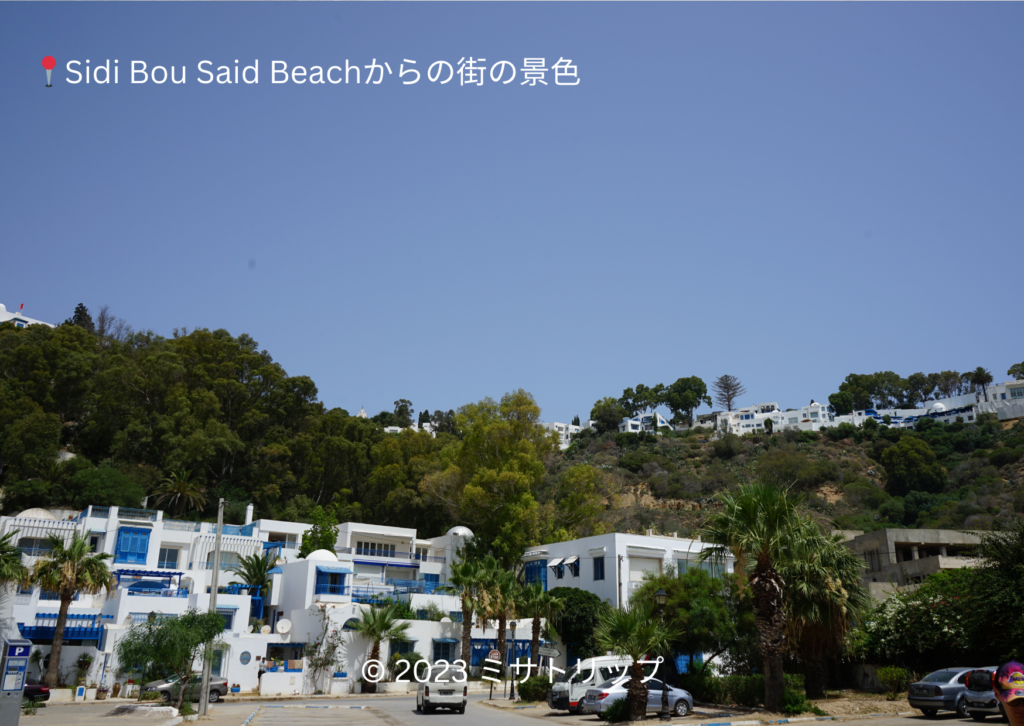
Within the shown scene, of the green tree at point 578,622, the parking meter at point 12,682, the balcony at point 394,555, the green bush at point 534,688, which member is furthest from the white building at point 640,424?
the parking meter at point 12,682

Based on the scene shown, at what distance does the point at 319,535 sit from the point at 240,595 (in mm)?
12938

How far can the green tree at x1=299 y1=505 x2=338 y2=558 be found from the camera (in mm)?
50944

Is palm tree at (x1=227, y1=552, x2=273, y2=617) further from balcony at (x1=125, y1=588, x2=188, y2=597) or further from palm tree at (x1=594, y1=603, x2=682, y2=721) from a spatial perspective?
palm tree at (x1=594, y1=603, x2=682, y2=721)

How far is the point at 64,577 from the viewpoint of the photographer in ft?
105

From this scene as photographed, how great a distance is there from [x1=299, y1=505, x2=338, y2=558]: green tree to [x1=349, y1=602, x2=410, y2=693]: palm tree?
11.6 metres

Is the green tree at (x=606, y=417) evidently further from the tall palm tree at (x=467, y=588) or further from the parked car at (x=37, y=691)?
the parked car at (x=37, y=691)

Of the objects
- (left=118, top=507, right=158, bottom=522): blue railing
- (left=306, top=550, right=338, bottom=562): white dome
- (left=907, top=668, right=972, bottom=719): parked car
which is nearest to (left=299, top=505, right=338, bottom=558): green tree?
(left=306, top=550, right=338, bottom=562): white dome

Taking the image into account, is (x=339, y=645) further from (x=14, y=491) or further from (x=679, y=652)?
(x=14, y=491)

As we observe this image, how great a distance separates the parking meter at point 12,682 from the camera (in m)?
14.8

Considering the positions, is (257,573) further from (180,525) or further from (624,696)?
(624,696)

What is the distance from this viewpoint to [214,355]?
6869cm

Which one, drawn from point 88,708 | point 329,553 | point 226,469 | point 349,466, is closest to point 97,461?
point 226,469

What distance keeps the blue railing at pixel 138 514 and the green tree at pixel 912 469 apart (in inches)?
3252

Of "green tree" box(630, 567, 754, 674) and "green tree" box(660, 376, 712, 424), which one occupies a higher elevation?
"green tree" box(660, 376, 712, 424)
